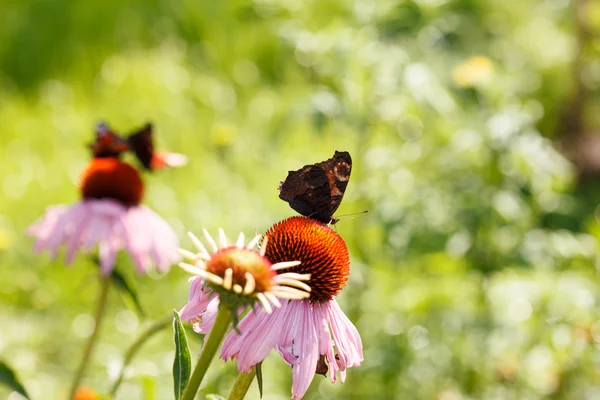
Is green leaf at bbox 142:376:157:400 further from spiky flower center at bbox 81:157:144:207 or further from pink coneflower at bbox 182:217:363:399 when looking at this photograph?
spiky flower center at bbox 81:157:144:207

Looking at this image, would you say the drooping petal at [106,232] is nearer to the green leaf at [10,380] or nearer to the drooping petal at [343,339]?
the green leaf at [10,380]

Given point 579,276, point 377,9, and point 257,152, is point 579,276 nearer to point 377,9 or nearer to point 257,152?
point 377,9

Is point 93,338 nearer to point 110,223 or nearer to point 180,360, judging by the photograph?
point 110,223

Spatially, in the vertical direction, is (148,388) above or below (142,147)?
below

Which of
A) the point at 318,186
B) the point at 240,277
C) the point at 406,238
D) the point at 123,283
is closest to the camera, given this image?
the point at 240,277

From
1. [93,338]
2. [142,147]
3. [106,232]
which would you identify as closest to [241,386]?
[93,338]
